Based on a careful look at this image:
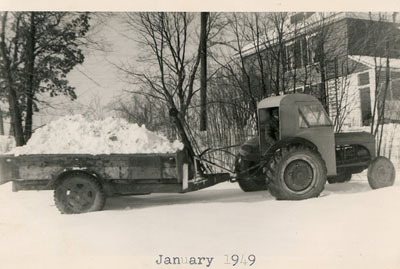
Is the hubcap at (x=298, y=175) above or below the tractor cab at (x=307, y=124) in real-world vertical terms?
below

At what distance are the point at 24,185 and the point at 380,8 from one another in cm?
583

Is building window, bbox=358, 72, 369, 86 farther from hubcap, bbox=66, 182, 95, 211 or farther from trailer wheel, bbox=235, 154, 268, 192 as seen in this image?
hubcap, bbox=66, 182, 95, 211

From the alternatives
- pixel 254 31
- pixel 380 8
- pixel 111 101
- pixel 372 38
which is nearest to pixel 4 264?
pixel 111 101

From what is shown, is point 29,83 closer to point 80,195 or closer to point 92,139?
point 92,139

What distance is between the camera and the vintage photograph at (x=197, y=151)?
4984 mm

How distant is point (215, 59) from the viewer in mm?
9648

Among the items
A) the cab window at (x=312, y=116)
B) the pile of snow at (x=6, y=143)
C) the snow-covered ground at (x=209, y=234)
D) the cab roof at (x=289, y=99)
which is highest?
the cab roof at (x=289, y=99)

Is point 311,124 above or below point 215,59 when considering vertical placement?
below

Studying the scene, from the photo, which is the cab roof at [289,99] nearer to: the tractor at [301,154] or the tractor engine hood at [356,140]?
the tractor at [301,154]

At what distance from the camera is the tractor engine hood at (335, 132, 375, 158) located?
712 cm

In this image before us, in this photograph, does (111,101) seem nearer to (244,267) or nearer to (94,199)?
(94,199)

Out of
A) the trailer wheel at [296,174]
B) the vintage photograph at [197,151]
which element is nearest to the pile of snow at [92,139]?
the vintage photograph at [197,151]

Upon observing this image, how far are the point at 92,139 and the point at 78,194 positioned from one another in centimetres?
79

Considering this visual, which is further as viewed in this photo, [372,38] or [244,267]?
[372,38]
